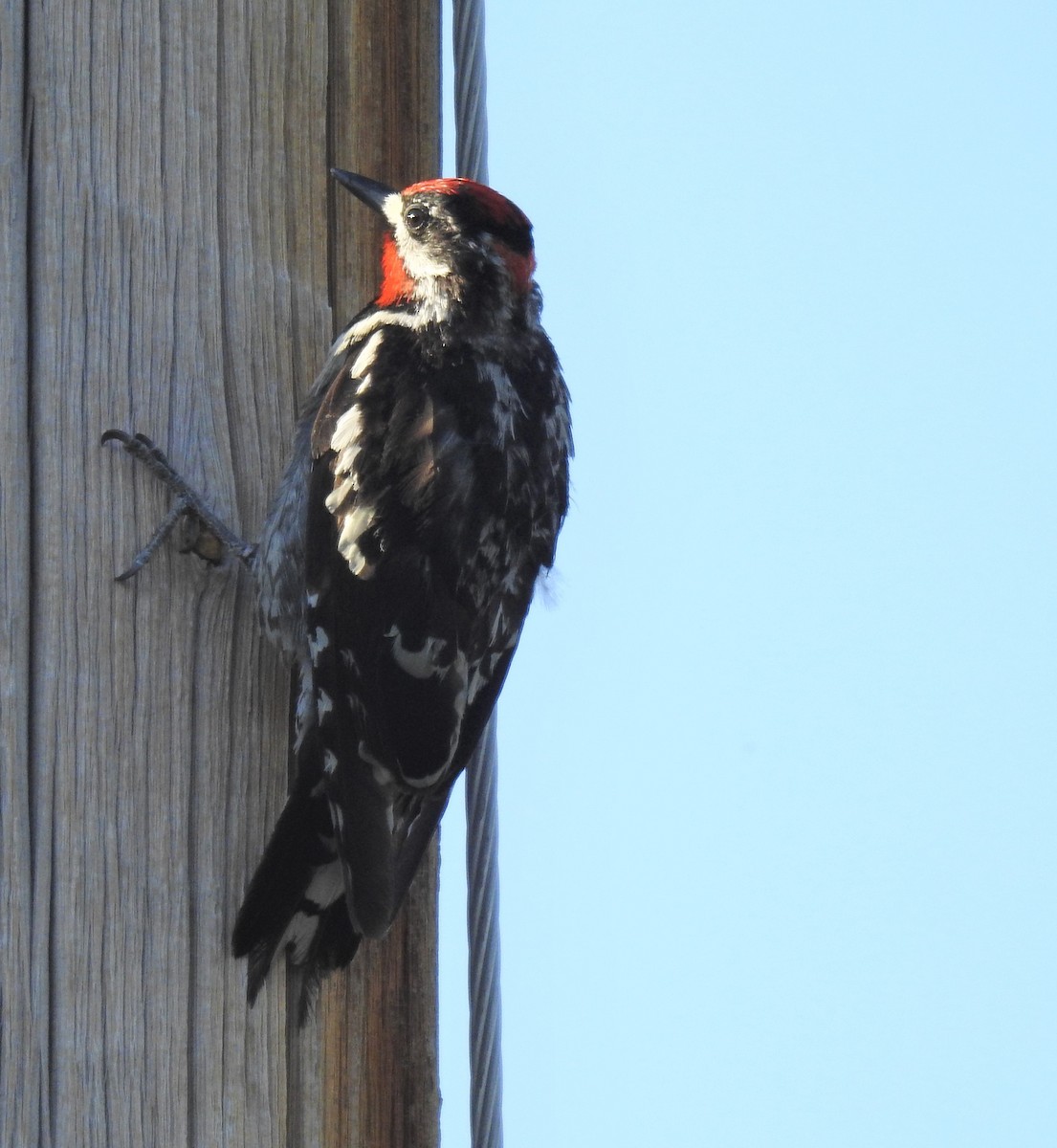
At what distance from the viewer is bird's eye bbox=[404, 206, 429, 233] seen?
299 centimetres

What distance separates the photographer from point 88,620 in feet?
7.44

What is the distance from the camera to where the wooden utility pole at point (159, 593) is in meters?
2.14

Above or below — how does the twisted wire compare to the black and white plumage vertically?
above

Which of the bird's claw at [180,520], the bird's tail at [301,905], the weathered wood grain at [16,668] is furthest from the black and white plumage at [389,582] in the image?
the weathered wood grain at [16,668]

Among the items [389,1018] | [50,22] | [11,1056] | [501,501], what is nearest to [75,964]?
[11,1056]

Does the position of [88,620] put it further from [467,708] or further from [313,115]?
[313,115]

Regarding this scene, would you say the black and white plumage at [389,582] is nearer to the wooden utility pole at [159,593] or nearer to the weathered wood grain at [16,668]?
the wooden utility pole at [159,593]

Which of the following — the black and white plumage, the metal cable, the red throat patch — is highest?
the red throat patch

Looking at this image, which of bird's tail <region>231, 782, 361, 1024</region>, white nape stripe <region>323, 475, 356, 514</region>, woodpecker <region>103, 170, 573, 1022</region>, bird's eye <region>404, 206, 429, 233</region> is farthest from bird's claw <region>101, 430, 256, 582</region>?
bird's eye <region>404, 206, 429, 233</region>

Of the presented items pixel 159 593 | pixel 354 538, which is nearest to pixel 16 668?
pixel 159 593

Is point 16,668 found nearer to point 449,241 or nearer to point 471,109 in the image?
point 471,109

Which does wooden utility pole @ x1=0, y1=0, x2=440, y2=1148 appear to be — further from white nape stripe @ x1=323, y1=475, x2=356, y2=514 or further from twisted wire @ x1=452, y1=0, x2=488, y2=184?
twisted wire @ x1=452, y1=0, x2=488, y2=184

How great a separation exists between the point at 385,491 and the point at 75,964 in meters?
0.98

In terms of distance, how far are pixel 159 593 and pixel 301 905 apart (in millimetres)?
510
